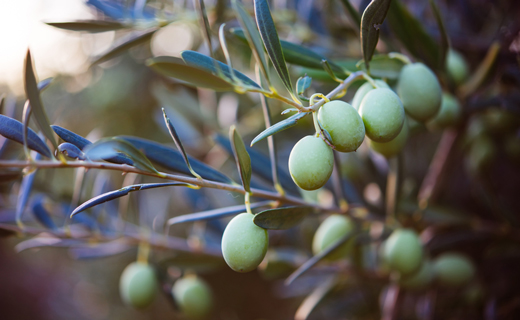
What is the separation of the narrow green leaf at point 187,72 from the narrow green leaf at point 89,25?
11.9 inches

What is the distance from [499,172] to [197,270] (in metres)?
0.87

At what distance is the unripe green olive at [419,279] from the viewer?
0.75 metres

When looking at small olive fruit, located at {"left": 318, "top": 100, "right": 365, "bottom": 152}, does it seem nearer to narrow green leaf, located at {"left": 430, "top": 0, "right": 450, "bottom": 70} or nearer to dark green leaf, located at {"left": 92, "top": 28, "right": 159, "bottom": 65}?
narrow green leaf, located at {"left": 430, "top": 0, "right": 450, "bottom": 70}

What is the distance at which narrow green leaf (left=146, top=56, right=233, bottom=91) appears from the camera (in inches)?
14.5

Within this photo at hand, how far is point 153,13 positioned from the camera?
2.75ft

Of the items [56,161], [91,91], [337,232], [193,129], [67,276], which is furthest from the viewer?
[67,276]

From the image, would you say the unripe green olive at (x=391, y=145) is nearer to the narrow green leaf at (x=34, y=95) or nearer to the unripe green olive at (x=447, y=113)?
the unripe green olive at (x=447, y=113)

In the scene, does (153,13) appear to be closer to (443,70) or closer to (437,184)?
(443,70)

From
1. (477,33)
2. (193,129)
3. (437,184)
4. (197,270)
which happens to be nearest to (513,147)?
(437,184)

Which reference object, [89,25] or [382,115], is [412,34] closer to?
[382,115]

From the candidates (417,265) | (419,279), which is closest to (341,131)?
(417,265)

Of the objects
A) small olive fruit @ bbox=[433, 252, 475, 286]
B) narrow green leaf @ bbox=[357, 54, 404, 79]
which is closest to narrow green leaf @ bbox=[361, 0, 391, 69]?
narrow green leaf @ bbox=[357, 54, 404, 79]

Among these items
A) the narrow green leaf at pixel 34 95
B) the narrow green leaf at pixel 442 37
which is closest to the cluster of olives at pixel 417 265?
the narrow green leaf at pixel 442 37

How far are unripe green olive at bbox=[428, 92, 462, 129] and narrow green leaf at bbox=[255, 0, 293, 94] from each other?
0.32 m
